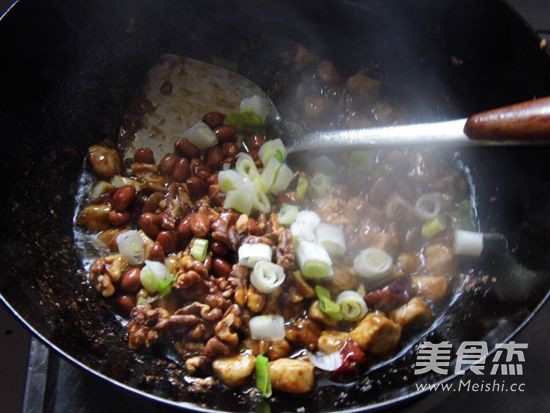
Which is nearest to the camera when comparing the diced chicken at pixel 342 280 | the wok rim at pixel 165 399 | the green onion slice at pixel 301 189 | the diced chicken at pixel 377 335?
the wok rim at pixel 165 399

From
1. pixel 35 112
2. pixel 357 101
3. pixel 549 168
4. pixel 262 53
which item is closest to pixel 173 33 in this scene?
pixel 262 53

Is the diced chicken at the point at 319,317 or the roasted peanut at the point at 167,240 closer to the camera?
the diced chicken at the point at 319,317

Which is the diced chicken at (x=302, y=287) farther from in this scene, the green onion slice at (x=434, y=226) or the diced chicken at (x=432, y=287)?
the green onion slice at (x=434, y=226)

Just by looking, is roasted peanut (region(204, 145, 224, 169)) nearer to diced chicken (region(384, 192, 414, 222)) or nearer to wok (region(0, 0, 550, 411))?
wok (region(0, 0, 550, 411))

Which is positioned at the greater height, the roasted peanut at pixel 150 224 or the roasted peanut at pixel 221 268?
the roasted peanut at pixel 150 224

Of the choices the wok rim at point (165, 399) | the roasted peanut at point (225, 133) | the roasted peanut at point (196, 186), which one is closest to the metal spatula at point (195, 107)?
the roasted peanut at point (225, 133)
